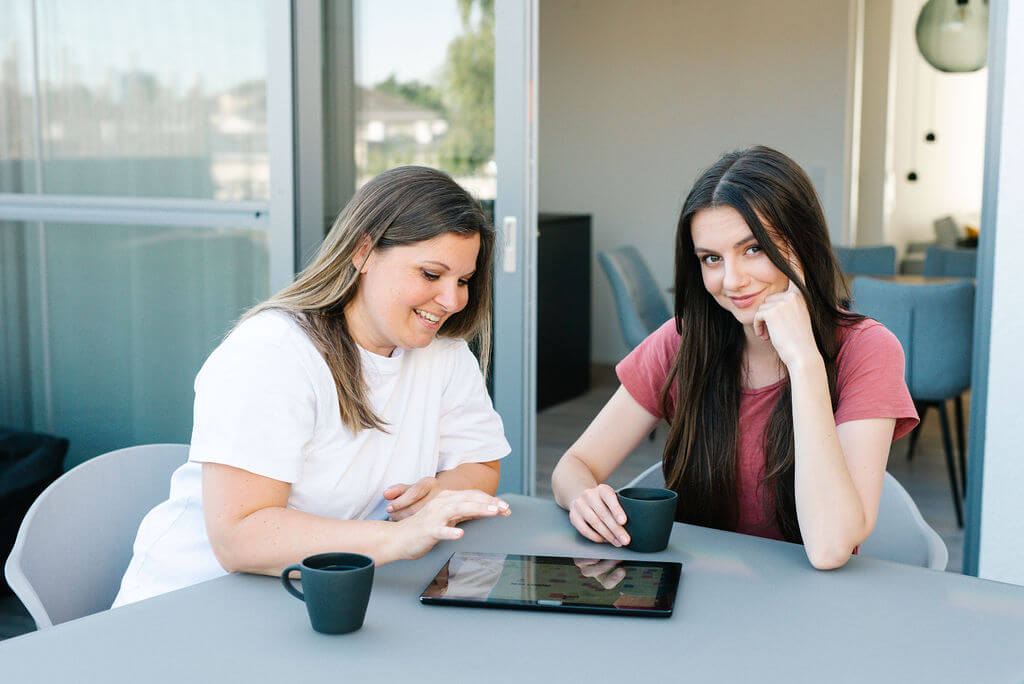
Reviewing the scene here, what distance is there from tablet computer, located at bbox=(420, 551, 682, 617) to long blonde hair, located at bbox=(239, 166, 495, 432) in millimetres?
302

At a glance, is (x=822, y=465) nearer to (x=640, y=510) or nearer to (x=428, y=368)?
(x=640, y=510)

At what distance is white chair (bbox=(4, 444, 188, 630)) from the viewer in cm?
151

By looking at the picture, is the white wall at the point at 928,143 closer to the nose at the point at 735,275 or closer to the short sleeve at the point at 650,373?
the short sleeve at the point at 650,373

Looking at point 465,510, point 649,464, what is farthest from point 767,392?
point 649,464

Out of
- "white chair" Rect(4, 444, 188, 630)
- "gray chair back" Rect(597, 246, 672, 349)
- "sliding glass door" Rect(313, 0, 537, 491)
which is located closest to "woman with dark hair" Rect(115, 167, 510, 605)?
"white chair" Rect(4, 444, 188, 630)

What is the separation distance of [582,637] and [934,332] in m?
2.84

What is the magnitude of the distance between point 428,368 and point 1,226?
264 cm

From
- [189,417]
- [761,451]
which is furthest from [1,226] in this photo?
[761,451]

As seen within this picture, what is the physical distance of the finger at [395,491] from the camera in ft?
5.11

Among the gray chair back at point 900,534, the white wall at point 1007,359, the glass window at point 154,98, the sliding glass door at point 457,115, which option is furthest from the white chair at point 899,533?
the glass window at point 154,98

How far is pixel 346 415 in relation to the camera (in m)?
1.54

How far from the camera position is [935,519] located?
3.85 metres

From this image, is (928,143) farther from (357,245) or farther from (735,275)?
(357,245)

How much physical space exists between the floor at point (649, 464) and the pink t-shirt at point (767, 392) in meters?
1.66
